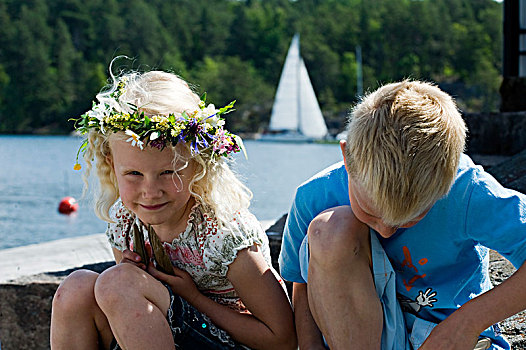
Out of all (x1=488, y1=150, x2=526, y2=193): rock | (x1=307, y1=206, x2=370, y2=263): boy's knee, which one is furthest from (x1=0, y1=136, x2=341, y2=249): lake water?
(x1=488, y1=150, x2=526, y2=193): rock

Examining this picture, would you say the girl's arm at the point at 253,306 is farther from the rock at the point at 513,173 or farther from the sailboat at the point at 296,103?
the sailboat at the point at 296,103

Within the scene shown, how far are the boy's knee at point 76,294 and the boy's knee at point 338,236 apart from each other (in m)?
0.59

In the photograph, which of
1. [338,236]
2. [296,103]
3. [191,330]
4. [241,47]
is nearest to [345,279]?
[338,236]

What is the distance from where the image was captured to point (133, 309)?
169cm

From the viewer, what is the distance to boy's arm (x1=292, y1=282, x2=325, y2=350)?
182 cm

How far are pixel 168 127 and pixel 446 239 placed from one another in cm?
81

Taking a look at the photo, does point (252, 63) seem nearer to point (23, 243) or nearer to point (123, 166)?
point (23, 243)

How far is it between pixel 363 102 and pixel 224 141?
564 mm

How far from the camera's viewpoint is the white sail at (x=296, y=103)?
36.2 m

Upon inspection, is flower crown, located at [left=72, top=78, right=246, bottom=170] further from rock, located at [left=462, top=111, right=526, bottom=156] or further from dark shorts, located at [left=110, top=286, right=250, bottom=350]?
rock, located at [left=462, top=111, right=526, bottom=156]

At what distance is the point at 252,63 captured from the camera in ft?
223

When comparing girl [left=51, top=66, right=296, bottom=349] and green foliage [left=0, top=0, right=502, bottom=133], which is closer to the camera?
girl [left=51, top=66, right=296, bottom=349]

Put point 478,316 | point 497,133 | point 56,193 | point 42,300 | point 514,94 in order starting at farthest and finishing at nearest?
point 56,193, point 514,94, point 497,133, point 42,300, point 478,316

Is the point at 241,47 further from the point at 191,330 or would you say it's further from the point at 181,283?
the point at 191,330
